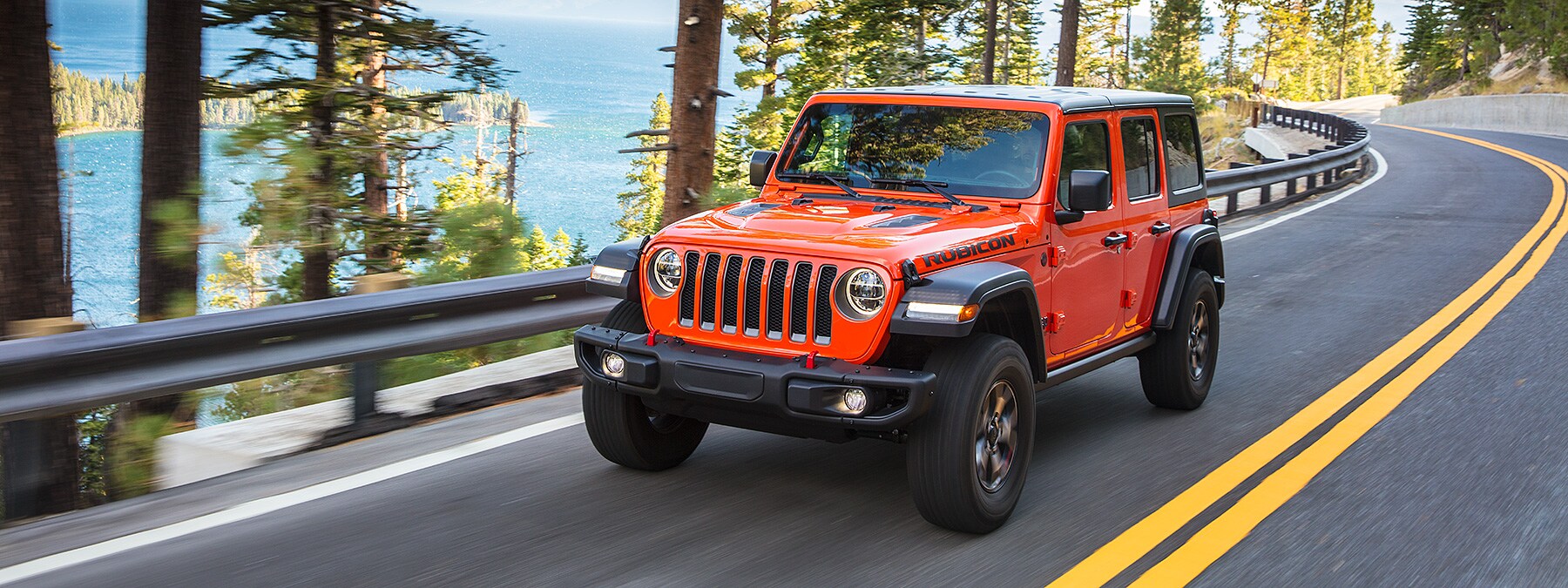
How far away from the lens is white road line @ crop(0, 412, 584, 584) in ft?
13.9

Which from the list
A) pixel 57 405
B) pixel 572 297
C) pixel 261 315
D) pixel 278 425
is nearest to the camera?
pixel 57 405

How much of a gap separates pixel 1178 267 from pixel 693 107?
542 centimetres

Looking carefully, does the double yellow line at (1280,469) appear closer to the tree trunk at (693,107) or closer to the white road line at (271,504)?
the white road line at (271,504)

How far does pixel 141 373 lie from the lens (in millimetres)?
5047

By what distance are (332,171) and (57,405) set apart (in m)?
6.34

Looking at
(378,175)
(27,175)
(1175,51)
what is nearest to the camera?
(27,175)

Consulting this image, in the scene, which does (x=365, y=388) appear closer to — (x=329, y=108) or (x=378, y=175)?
(x=378, y=175)

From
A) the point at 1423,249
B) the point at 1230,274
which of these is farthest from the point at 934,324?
the point at 1423,249

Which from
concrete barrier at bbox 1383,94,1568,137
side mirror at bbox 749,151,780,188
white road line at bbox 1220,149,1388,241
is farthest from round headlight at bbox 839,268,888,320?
concrete barrier at bbox 1383,94,1568,137

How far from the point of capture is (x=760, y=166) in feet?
20.3

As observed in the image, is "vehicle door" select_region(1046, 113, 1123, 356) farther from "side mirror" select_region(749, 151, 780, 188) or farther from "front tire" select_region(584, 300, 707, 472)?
"front tire" select_region(584, 300, 707, 472)

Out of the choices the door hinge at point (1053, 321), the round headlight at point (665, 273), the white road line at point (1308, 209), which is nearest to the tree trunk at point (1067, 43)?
the white road line at point (1308, 209)

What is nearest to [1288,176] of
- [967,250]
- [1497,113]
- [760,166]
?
[760,166]

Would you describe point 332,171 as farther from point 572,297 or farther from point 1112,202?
point 1112,202
